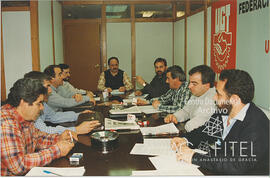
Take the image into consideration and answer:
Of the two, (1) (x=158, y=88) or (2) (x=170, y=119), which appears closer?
(2) (x=170, y=119)

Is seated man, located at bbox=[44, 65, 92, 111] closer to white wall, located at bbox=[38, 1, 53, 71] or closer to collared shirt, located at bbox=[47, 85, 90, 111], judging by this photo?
collared shirt, located at bbox=[47, 85, 90, 111]

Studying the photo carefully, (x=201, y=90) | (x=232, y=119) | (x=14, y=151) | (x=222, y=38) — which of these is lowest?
(x=14, y=151)

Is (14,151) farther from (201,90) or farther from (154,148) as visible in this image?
(201,90)

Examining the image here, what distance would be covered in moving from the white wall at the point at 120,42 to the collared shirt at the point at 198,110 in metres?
4.32

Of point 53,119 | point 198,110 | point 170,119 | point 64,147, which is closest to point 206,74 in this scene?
point 198,110

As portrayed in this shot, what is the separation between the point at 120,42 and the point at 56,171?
5.58m

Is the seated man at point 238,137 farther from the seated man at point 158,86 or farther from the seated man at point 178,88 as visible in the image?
the seated man at point 158,86

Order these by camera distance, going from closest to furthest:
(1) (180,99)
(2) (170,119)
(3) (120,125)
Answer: (3) (120,125) → (2) (170,119) → (1) (180,99)

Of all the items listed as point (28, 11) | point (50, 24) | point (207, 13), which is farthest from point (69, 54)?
point (207, 13)

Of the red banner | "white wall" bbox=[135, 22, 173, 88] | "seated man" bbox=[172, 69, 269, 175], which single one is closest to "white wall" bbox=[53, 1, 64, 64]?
"white wall" bbox=[135, 22, 173, 88]

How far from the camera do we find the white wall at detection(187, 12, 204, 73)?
475 cm

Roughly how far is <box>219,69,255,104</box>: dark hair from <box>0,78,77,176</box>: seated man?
102cm

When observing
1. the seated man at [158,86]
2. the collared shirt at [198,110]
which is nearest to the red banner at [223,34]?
the seated man at [158,86]

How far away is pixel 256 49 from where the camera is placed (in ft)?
9.80
